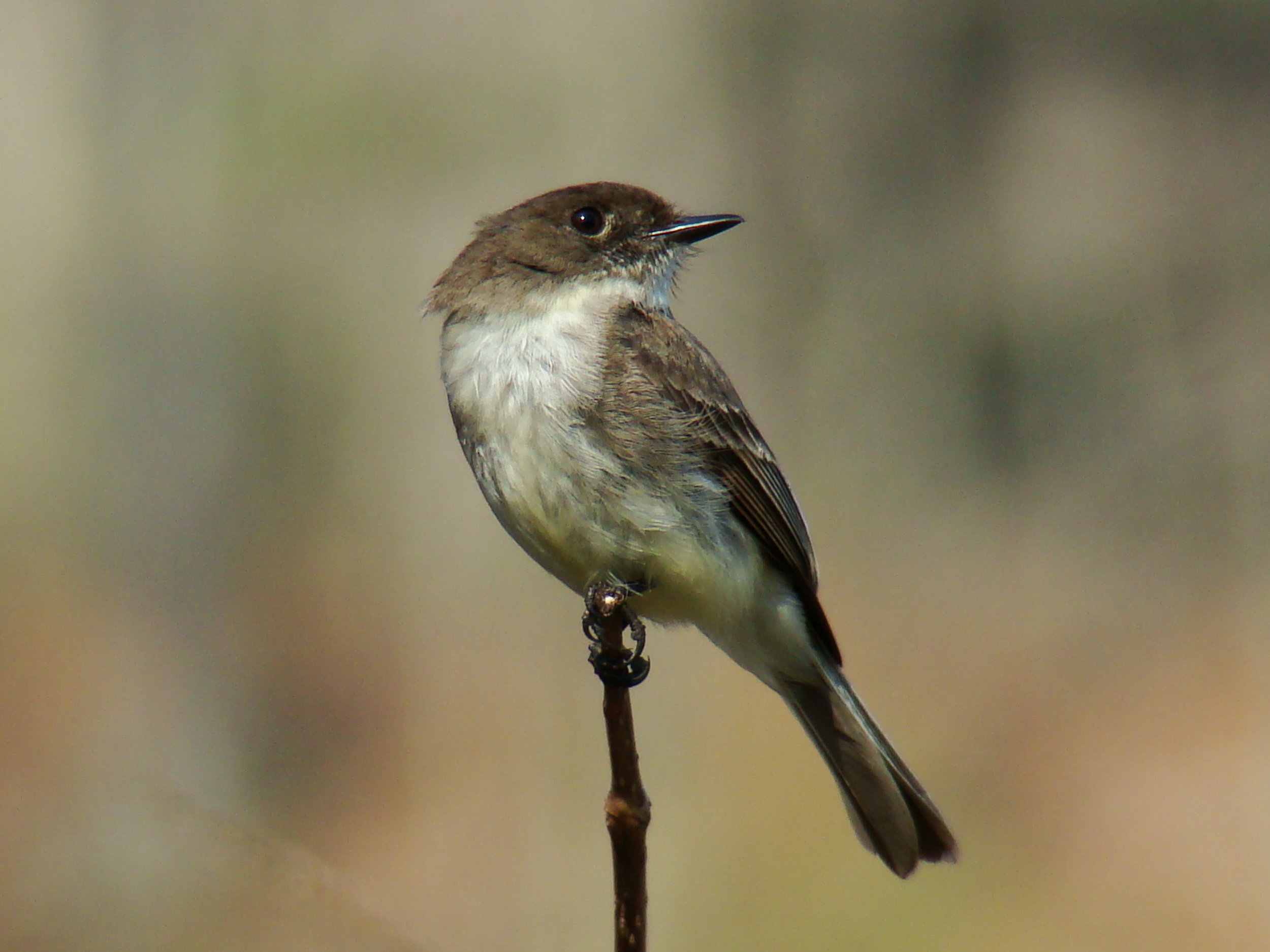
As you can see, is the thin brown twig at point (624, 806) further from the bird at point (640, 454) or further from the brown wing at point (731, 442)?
the brown wing at point (731, 442)

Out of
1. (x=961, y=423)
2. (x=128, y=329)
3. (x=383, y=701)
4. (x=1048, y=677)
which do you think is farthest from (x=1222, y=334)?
(x=128, y=329)

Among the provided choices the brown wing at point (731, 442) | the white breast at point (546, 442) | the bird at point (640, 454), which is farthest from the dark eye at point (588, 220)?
the white breast at point (546, 442)

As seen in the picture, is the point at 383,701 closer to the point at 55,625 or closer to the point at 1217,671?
the point at 55,625

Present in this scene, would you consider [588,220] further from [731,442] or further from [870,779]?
[870,779]

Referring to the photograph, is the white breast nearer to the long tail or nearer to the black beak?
the black beak

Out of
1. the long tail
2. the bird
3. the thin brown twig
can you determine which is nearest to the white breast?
the bird
